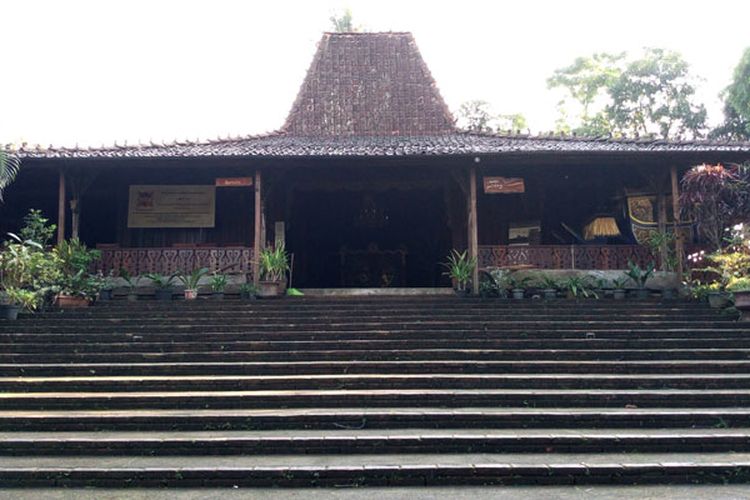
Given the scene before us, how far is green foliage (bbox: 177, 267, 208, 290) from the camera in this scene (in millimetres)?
12070

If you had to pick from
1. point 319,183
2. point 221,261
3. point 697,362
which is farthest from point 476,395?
point 319,183

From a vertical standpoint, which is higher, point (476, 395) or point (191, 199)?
point (191, 199)

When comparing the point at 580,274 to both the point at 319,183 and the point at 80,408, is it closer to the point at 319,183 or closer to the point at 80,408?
the point at 319,183

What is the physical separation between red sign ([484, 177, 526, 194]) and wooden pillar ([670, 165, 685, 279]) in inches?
116

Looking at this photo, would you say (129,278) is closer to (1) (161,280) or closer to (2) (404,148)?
(1) (161,280)

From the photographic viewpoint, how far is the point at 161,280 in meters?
12.3

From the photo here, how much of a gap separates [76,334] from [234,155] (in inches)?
190

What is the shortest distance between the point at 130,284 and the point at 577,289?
343 inches

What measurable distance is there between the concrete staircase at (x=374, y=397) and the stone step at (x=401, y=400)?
2 cm

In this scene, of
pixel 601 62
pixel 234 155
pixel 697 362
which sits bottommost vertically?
pixel 697 362

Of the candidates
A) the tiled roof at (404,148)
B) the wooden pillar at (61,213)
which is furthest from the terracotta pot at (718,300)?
the wooden pillar at (61,213)

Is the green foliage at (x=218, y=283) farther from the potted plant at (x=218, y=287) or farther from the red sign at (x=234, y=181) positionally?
the red sign at (x=234, y=181)

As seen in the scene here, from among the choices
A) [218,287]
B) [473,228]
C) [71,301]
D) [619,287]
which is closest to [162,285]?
[218,287]

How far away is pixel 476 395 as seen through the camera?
6816 mm
